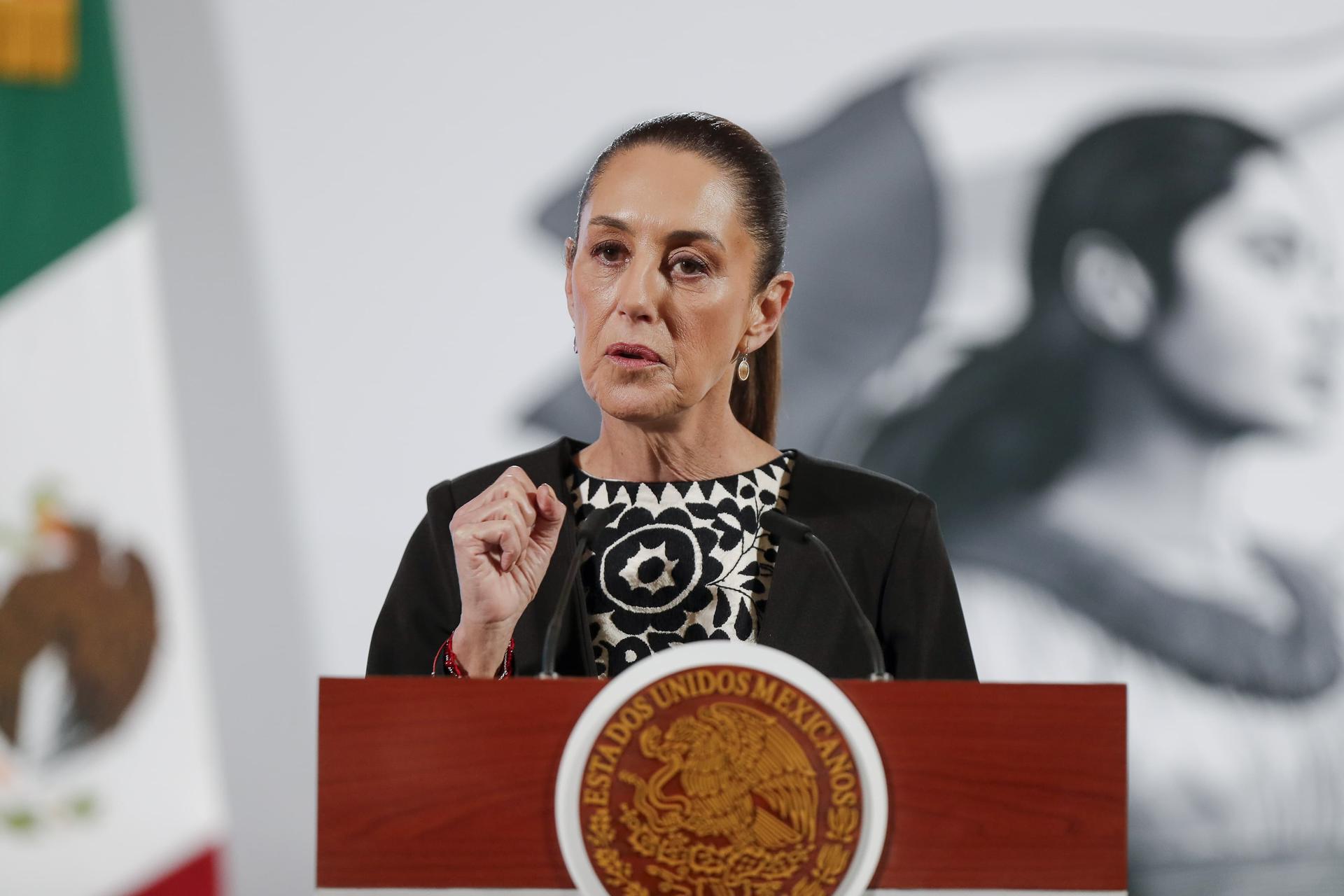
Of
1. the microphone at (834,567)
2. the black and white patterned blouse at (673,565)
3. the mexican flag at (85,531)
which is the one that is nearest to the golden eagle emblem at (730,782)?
the microphone at (834,567)

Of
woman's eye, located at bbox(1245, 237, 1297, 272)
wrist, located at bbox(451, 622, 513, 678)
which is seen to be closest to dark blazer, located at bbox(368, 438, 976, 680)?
wrist, located at bbox(451, 622, 513, 678)

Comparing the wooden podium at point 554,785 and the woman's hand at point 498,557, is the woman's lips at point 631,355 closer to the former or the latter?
the woman's hand at point 498,557

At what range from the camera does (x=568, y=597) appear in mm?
1286

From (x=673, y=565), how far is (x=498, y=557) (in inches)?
11.4

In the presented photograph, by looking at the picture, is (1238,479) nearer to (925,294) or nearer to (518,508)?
(925,294)

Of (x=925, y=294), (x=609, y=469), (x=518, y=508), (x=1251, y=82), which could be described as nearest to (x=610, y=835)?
(x=518, y=508)

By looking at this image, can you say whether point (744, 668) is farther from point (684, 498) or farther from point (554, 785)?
point (684, 498)

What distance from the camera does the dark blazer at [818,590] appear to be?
61.4 inches

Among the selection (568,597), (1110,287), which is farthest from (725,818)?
(1110,287)

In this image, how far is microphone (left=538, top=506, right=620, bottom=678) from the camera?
1.19 metres

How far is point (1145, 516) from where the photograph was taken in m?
3.36

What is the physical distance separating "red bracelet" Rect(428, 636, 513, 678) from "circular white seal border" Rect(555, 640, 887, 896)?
416 mm

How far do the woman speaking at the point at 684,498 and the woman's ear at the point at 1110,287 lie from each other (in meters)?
1.85

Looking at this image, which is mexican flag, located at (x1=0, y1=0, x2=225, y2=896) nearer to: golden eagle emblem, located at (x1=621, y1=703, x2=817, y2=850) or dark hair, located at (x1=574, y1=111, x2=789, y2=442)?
dark hair, located at (x1=574, y1=111, x2=789, y2=442)
